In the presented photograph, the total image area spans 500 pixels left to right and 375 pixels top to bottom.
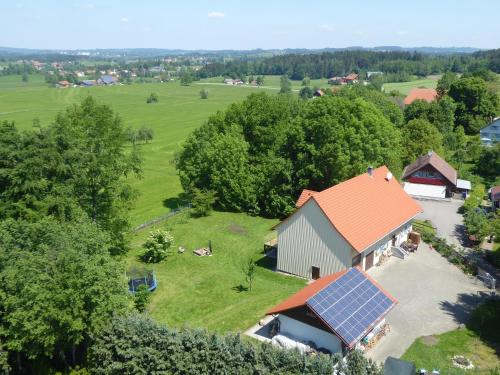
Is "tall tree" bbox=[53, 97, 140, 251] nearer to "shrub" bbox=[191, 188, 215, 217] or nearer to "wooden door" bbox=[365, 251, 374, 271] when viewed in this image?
"shrub" bbox=[191, 188, 215, 217]

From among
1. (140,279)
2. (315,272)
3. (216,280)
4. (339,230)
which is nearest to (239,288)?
(216,280)

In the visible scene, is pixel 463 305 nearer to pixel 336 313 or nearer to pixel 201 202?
pixel 336 313

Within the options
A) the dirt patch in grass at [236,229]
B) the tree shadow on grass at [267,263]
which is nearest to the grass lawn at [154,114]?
the tree shadow on grass at [267,263]

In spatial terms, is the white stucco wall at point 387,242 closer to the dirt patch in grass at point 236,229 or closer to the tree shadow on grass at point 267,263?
the tree shadow on grass at point 267,263

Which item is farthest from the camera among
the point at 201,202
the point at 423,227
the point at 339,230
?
the point at 201,202

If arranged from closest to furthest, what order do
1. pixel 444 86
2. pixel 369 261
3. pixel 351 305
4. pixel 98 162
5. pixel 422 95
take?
pixel 351 305 → pixel 98 162 → pixel 369 261 → pixel 444 86 → pixel 422 95

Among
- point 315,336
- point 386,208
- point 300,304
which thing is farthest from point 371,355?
point 386,208

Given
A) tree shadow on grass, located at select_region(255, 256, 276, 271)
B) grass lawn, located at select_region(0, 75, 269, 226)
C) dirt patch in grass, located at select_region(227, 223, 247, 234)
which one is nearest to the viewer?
tree shadow on grass, located at select_region(255, 256, 276, 271)

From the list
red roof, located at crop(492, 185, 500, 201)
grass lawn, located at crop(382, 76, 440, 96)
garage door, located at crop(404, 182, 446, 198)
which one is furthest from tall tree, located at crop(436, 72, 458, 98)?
red roof, located at crop(492, 185, 500, 201)
